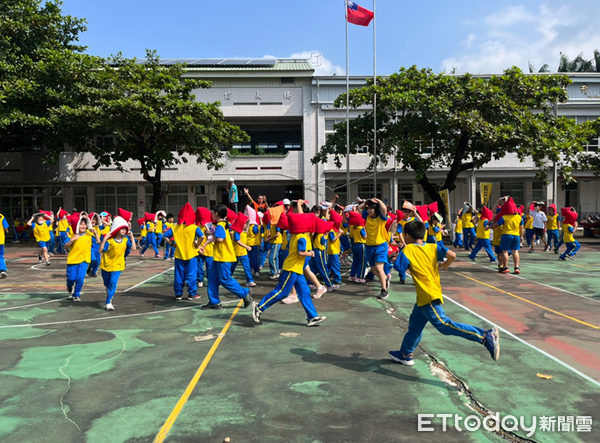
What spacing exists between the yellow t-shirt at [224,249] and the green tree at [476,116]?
1415 cm

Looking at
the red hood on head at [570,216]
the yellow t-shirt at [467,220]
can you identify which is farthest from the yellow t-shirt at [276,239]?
the red hood on head at [570,216]

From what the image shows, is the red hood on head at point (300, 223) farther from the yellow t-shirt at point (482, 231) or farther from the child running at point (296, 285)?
the yellow t-shirt at point (482, 231)

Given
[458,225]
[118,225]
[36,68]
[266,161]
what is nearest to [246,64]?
[266,161]

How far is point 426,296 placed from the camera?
492 cm

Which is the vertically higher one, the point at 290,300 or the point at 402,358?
the point at 402,358

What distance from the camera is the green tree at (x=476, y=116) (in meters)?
19.8

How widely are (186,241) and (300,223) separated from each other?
280cm

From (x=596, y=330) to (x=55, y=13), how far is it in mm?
28617

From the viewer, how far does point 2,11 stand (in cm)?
2416

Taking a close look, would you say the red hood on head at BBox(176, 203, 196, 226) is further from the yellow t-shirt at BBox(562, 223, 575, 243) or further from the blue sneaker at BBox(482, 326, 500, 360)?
the yellow t-shirt at BBox(562, 223, 575, 243)

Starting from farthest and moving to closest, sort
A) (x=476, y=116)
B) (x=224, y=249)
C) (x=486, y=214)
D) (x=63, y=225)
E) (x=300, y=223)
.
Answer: (x=476, y=116)
(x=63, y=225)
(x=486, y=214)
(x=224, y=249)
(x=300, y=223)

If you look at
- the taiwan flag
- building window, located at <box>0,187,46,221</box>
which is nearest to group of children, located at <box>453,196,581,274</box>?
the taiwan flag

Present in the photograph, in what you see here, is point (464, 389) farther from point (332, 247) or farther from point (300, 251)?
point (332, 247)

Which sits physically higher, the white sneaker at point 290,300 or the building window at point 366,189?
the building window at point 366,189
